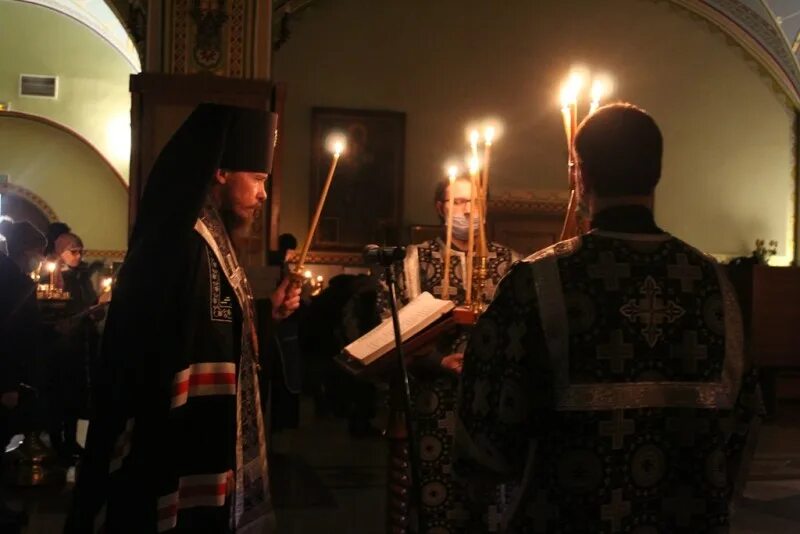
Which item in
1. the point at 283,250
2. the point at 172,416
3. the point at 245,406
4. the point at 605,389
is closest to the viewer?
the point at 605,389

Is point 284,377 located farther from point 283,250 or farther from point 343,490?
point 283,250

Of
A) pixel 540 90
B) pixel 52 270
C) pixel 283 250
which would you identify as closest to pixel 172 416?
pixel 52 270

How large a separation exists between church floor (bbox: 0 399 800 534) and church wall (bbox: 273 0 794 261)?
3.21 metres

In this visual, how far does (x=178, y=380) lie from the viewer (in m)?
1.89

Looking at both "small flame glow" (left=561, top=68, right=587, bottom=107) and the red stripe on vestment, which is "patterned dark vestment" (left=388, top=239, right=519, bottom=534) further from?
the red stripe on vestment

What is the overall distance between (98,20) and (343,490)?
332 inches

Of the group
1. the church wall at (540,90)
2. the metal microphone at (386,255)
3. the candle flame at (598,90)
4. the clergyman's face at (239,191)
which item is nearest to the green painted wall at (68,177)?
the church wall at (540,90)

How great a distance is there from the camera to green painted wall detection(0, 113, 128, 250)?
38.6 ft

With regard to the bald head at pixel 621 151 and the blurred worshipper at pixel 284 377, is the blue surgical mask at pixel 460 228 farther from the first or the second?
the blurred worshipper at pixel 284 377

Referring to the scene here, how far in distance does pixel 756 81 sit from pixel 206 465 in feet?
32.3

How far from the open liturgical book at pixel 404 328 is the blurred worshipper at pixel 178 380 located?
0.60m

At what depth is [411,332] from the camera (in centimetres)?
263

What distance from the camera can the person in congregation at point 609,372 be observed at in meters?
1.57

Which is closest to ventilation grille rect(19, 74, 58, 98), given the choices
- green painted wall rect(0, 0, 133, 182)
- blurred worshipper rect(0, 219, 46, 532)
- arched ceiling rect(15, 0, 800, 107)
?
green painted wall rect(0, 0, 133, 182)
